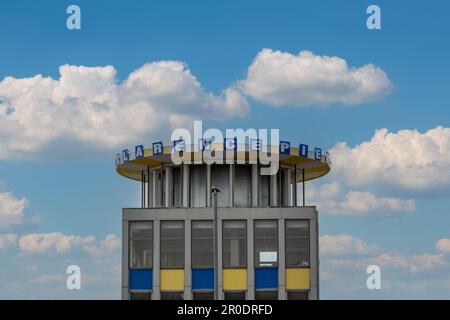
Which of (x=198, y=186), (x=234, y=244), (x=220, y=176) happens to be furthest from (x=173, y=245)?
(x=220, y=176)

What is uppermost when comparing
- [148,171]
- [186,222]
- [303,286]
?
[148,171]

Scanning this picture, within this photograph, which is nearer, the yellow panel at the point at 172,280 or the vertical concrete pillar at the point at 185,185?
the yellow panel at the point at 172,280

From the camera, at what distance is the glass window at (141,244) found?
213 ft

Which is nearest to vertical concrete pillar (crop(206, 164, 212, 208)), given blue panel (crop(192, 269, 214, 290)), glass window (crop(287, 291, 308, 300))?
blue panel (crop(192, 269, 214, 290))

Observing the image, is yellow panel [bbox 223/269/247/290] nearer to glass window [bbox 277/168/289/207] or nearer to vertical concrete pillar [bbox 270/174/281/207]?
vertical concrete pillar [bbox 270/174/281/207]

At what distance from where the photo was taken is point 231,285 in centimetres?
6350

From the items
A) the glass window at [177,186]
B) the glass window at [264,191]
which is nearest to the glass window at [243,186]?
the glass window at [264,191]

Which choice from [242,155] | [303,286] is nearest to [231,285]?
[303,286]

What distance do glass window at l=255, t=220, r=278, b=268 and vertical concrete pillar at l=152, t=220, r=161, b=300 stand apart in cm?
755

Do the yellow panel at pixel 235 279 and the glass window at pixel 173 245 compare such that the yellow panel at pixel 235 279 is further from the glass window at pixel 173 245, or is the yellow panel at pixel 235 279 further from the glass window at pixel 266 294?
the glass window at pixel 173 245

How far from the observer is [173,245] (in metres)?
64.3

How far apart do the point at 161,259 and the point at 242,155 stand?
10.4 m

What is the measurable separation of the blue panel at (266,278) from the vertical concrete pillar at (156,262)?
7.52 m
